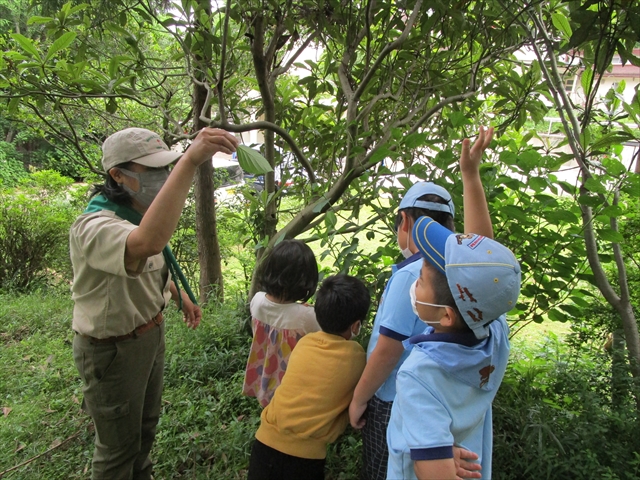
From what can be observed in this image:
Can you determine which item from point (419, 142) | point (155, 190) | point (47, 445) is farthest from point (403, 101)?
Result: point (47, 445)

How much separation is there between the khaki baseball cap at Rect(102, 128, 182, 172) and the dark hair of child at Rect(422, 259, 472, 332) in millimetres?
1014

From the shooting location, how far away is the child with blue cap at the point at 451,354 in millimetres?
951

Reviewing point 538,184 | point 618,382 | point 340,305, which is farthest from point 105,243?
point 618,382

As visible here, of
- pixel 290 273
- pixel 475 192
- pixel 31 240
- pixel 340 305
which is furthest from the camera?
pixel 31 240

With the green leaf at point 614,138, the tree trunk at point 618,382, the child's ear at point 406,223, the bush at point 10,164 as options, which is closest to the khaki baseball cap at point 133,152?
the child's ear at point 406,223

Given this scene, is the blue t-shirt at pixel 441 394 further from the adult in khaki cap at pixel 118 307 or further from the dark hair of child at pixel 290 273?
the adult in khaki cap at pixel 118 307

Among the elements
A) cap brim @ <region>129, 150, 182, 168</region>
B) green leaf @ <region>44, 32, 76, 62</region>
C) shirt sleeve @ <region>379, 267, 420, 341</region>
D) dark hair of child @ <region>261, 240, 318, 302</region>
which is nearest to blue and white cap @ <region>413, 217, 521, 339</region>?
shirt sleeve @ <region>379, 267, 420, 341</region>

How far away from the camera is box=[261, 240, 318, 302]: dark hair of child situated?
1.72m

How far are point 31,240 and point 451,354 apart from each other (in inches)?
228

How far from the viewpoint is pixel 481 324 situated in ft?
3.25

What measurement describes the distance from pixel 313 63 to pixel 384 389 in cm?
213

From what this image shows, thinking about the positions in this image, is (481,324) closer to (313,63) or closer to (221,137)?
(221,137)

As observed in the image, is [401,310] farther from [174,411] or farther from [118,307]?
[174,411]

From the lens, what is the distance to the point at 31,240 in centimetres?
533
